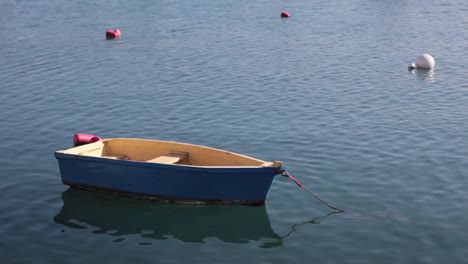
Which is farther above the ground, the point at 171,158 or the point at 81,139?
the point at 81,139

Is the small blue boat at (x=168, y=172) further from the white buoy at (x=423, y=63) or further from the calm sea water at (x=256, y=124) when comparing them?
the white buoy at (x=423, y=63)

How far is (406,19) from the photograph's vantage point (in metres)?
50.1

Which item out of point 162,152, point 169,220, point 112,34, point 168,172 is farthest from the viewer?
point 112,34

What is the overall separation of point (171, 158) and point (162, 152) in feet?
2.71

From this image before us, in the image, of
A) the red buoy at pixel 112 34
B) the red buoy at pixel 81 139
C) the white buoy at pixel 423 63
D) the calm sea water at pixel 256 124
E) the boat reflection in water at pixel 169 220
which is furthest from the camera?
the red buoy at pixel 112 34

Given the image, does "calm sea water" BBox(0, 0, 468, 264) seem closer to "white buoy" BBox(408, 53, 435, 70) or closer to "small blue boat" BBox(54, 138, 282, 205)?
"small blue boat" BBox(54, 138, 282, 205)

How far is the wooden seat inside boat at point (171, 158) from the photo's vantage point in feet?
67.3

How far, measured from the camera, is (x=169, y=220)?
19.3 metres

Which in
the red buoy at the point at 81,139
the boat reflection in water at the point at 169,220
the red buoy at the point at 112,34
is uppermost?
the red buoy at the point at 112,34

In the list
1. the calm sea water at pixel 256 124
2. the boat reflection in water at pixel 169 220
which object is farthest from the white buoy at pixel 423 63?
the boat reflection in water at pixel 169 220

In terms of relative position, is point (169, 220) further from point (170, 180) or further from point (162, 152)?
point (162, 152)

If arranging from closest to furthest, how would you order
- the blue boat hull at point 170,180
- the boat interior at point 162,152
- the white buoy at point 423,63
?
the blue boat hull at point 170,180 < the boat interior at point 162,152 < the white buoy at point 423,63

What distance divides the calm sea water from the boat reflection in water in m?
0.05

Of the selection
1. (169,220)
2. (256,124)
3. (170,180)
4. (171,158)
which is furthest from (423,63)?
(169,220)
